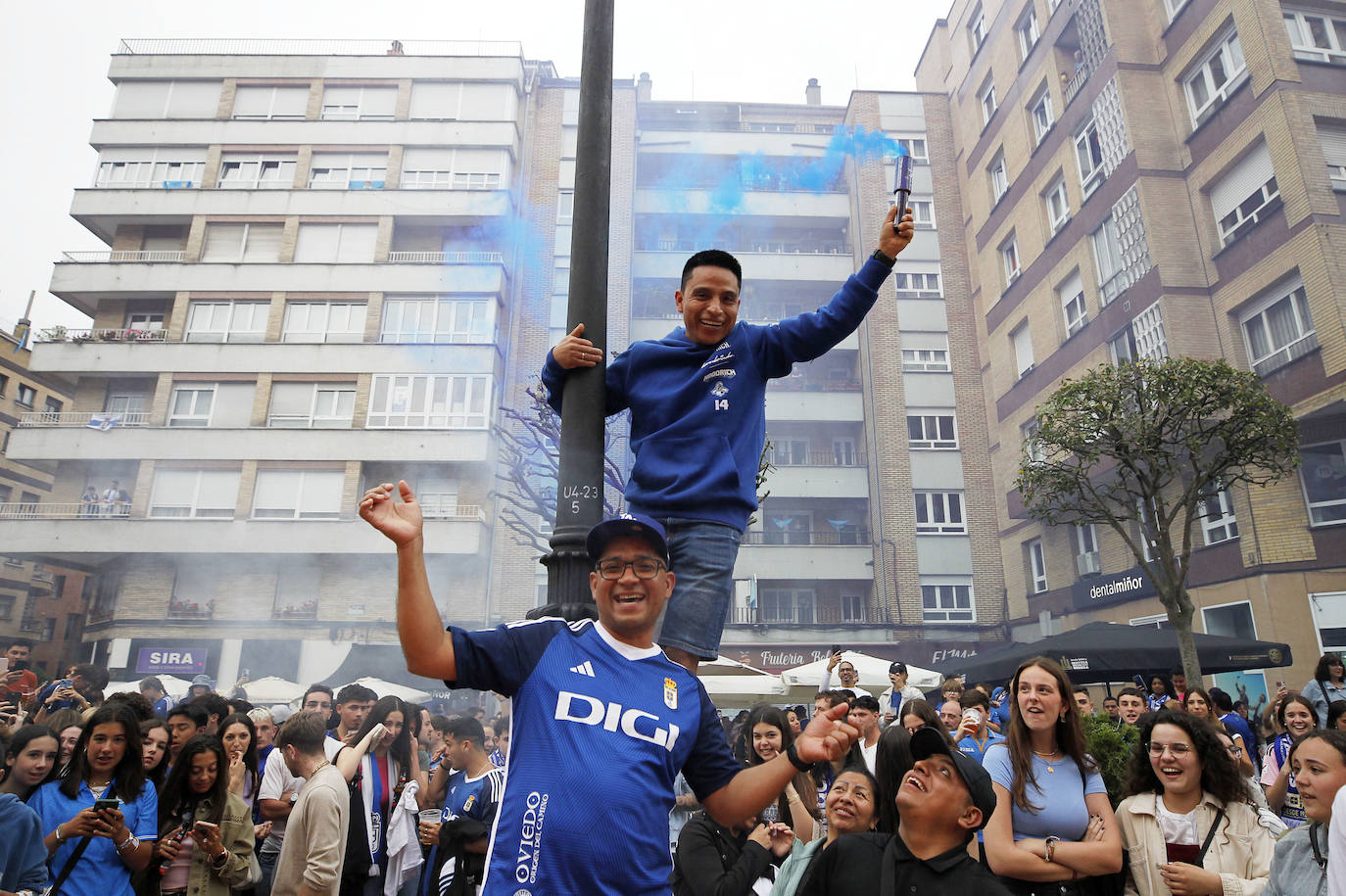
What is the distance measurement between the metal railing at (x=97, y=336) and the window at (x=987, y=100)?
112 feet

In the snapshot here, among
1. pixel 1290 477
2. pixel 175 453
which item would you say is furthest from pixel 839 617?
pixel 175 453

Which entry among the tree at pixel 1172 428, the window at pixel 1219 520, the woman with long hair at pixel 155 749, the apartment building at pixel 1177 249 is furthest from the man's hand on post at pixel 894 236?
the window at pixel 1219 520

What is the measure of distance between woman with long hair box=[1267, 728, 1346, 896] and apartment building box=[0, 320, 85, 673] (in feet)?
149

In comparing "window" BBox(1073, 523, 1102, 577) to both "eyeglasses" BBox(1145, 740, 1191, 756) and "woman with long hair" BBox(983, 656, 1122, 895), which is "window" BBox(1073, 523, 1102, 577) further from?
"woman with long hair" BBox(983, 656, 1122, 895)

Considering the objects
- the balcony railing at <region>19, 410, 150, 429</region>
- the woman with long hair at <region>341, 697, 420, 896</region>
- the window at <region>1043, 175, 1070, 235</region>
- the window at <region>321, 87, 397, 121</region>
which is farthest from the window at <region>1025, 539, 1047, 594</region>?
the balcony railing at <region>19, 410, 150, 429</region>

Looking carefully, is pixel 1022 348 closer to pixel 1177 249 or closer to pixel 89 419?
pixel 1177 249

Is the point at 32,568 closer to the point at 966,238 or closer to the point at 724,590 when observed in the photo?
the point at 966,238

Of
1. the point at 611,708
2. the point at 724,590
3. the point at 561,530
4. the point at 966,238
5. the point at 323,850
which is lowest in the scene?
the point at 323,850

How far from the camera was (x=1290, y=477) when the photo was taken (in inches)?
792

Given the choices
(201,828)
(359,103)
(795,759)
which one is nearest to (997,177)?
(359,103)

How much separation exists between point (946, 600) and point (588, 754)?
33374mm

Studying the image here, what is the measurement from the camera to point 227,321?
3338cm

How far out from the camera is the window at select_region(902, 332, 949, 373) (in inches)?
1446

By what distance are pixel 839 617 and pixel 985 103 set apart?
2224 centimetres
